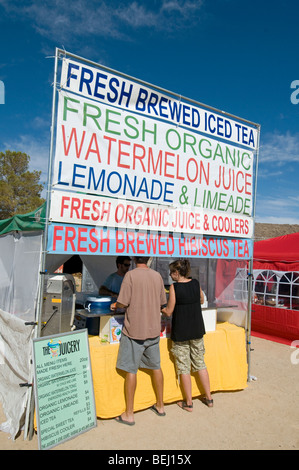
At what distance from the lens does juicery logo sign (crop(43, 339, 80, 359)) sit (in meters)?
3.36

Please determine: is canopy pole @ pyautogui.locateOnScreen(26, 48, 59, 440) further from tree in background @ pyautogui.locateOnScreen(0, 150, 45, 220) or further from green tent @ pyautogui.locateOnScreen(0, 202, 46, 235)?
tree in background @ pyautogui.locateOnScreen(0, 150, 45, 220)

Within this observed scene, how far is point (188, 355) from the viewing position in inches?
164

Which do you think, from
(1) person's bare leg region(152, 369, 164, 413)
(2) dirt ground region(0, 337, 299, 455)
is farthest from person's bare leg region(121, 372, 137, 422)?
(1) person's bare leg region(152, 369, 164, 413)

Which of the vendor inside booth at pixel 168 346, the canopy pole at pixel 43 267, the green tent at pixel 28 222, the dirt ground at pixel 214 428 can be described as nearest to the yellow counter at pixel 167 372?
the vendor inside booth at pixel 168 346

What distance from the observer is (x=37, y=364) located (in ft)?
10.6

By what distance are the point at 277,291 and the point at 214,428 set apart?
5.40 metres

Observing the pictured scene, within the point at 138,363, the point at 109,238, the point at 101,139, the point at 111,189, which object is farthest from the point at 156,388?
the point at 101,139

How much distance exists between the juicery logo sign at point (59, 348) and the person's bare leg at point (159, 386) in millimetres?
984

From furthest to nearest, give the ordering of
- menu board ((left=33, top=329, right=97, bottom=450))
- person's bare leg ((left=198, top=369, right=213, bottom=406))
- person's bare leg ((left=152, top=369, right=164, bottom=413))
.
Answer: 1. person's bare leg ((left=198, top=369, right=213, bottom=406))
2. person's bare leg ((left=152, top=369, right=164, bottom=413))
3. menu board ((left=33, top=329, right=97, bottom=450))

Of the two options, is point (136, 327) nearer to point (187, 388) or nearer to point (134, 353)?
point (134, 353)

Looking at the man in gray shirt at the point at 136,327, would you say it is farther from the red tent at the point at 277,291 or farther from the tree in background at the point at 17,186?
the tree in background at the point at 17,186

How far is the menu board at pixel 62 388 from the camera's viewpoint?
3.19 m

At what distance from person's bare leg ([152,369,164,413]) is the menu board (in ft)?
2.45

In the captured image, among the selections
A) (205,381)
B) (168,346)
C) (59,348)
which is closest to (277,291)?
(205,381)
